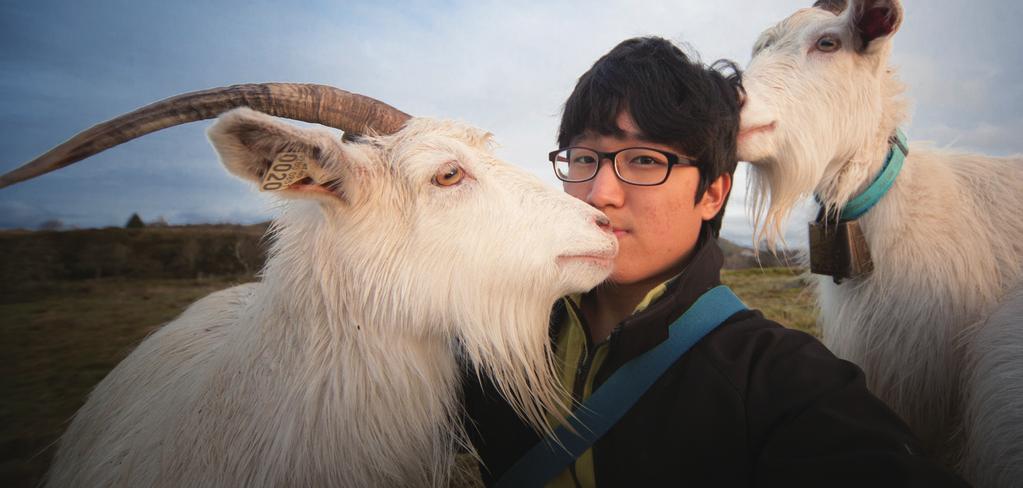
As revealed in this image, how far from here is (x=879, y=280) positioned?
2.23 meters

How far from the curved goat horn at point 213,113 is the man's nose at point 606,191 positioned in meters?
1.04

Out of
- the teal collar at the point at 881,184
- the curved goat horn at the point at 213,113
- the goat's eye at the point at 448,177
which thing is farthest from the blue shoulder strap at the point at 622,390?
the curved goat horn at the point at 213,113

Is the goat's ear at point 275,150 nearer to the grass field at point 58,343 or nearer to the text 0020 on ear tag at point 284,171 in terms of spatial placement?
the text 0020 on ear tag at point 284,171

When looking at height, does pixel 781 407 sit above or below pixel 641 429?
above

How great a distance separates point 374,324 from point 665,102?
5.36ft

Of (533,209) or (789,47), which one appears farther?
(789,47)

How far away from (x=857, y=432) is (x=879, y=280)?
1683 mm

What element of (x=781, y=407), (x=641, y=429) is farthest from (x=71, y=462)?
(x=781, y=407)

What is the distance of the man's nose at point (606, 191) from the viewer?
1.80 metres

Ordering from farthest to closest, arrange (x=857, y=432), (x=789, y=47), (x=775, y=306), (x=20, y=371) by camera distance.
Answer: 1. (x=775, y=306)
2. (x=20, y=371)
3. (x=789, y=47)
4. (x=857, y=432)

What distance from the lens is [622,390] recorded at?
1537 mm

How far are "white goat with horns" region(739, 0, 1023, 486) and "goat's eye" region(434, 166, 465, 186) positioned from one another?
1.58 metres

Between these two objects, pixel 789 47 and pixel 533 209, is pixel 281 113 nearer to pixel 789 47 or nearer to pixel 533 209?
pixel 533 209

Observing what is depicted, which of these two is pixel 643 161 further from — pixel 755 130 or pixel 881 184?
pixel 881 184
